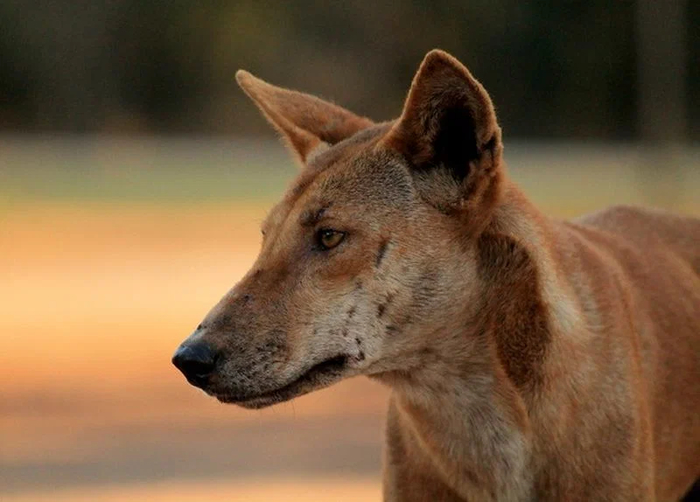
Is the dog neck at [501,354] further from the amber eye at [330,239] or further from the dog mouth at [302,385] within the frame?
the amber eye at [330,239]

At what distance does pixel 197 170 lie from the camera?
27016mm

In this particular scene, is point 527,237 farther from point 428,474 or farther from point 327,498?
point 327,498

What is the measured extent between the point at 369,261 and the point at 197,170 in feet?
75.4

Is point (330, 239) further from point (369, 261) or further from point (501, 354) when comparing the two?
point (501, 354)

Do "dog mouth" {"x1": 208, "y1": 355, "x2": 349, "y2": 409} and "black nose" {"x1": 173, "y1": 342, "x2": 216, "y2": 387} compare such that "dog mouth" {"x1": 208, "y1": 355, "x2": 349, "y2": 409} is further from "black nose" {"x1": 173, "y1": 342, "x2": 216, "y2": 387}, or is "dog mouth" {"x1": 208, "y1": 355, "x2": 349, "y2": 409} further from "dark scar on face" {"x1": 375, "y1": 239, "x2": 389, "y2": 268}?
"dark scar on face" {"x1": 375, "y1": 239, "x2": 389, "y2": 268}

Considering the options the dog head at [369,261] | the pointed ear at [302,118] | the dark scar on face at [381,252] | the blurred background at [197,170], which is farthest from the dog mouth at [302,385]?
the blurred background at [197,170]

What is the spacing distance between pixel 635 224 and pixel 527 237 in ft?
4.31

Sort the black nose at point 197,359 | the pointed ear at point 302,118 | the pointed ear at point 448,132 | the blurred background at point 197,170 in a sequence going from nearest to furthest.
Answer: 1. the black nose at point 197,359
2. the pointed ear at point 448,132
3. the pointed ear at point 302,118
4. the blurred background at point 197,170

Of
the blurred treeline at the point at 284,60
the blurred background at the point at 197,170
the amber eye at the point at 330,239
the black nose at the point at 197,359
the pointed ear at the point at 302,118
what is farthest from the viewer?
the blurred treeline at the point at 284,60

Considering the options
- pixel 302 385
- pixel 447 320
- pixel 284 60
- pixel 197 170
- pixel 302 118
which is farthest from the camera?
pixel 284 60

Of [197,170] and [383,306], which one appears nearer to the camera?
[383,306]

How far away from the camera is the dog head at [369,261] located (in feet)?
13.6

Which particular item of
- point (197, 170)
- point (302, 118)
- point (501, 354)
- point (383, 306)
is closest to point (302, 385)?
point (383, 306)

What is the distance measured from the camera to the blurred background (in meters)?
8.99
